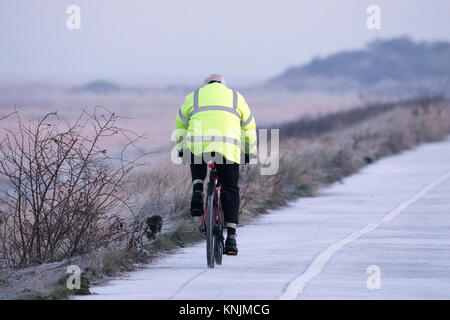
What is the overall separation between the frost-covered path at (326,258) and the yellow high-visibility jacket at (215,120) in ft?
4.04

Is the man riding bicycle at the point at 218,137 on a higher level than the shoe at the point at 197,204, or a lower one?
higher

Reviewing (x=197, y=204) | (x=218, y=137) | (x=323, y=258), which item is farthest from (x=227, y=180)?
(x=323, y=258)

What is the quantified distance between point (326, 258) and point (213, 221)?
159 cm

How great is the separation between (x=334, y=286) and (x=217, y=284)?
1.05 metres

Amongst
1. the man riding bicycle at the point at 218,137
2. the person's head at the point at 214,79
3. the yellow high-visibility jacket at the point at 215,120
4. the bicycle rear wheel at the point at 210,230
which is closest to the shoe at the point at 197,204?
the man riding bicycle at the point at 218,137

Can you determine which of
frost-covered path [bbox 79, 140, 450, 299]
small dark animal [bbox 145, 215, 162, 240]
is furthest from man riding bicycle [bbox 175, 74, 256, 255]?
small dark animal [bbox 145, 215, 162, 240]

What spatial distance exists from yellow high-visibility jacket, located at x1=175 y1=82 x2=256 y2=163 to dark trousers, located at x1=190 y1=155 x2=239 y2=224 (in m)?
0.14

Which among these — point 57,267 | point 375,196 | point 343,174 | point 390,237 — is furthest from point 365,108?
point 57,267

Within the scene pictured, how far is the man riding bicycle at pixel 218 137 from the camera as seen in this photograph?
12.4 metres

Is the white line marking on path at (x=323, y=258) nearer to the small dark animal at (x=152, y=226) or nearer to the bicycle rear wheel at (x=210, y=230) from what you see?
the bicycle rear wheel at (x=210, y=230)

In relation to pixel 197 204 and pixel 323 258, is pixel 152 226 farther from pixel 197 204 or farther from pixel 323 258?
pixel 323 258

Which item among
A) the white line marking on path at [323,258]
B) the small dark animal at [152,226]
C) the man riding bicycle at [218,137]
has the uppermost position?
the man riding bicycle at [218,137]
